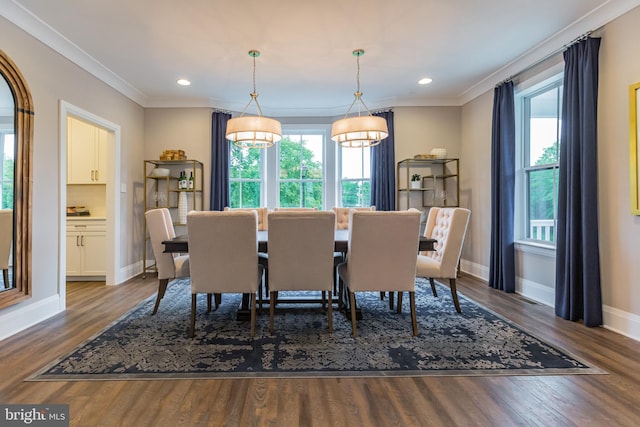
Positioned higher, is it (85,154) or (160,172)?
(85,154)

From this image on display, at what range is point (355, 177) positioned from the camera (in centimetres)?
564

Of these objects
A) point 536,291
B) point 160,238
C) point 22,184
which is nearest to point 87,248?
point 22,184

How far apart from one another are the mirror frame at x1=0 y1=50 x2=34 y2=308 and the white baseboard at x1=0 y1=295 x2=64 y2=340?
115 millimetres

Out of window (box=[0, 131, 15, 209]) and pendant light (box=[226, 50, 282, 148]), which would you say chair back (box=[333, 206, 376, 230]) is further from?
window (box=[0, 131, 15, 209])

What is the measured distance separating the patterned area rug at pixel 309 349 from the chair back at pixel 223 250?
0.42 metres

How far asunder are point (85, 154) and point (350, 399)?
4680mm

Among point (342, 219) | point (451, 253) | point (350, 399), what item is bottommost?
point (350, 399)

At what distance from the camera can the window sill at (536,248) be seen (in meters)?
3.41

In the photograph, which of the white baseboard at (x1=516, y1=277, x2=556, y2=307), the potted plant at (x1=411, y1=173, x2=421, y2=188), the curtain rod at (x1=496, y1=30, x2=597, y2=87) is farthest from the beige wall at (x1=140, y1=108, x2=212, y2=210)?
the white baseboard at (x1=516, y1=277, x2=556, y2=307)

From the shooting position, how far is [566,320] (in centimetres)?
291

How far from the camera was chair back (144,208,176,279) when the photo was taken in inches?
114

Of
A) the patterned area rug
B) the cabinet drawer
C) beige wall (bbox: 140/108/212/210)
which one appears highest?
beige wall (bbox: 140/108/212/210)

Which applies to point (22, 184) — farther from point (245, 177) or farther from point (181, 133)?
point (245, 177)

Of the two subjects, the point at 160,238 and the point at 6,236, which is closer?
the point at 6,236
